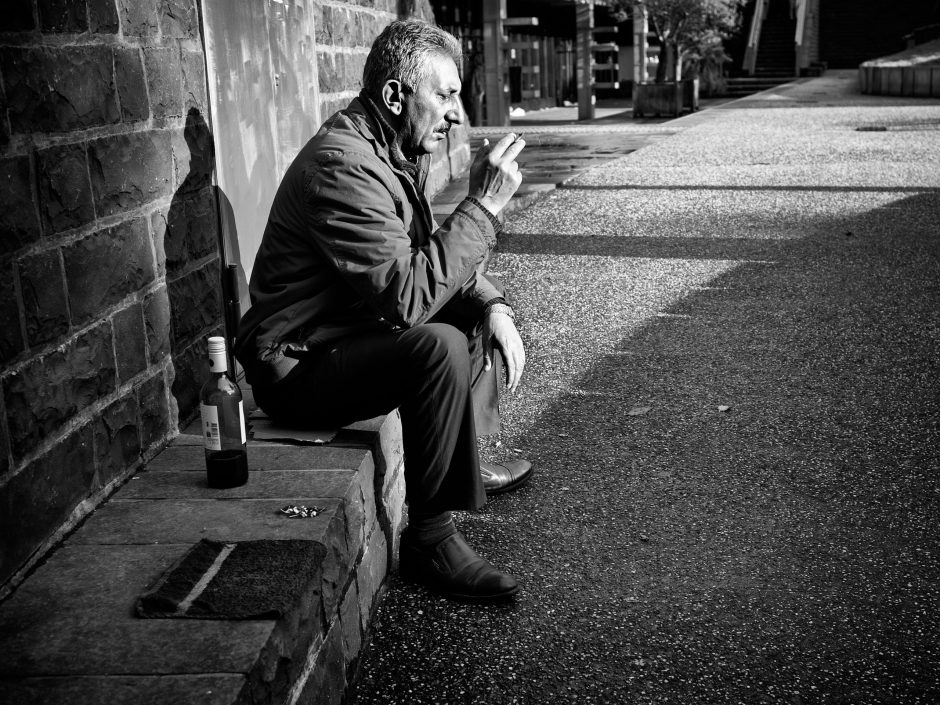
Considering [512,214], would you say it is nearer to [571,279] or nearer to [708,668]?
[571,279]

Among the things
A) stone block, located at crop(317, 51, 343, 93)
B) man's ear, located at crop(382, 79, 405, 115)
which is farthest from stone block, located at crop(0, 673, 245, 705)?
stone block, located at crop(317, 51, 343, 93)

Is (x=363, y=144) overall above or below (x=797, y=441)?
above

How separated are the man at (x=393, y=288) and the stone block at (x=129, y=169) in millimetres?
380

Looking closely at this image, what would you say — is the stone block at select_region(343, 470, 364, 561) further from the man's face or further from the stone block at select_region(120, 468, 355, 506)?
the man's face

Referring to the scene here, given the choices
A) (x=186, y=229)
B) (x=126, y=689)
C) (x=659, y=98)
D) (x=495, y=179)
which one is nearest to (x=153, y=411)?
(x=186, y=229)

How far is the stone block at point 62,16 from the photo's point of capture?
2.47 meters

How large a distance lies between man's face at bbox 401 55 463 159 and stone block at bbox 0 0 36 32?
41.6 inches

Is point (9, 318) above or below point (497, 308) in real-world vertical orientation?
above

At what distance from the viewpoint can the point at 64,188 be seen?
8.32 ft

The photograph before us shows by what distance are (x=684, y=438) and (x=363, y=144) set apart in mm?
1928

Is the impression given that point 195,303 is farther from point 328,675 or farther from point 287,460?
point 328,675

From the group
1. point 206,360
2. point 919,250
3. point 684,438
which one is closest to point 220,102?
point 206,360

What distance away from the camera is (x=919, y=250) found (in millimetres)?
7496

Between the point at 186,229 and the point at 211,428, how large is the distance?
0.90 metres
